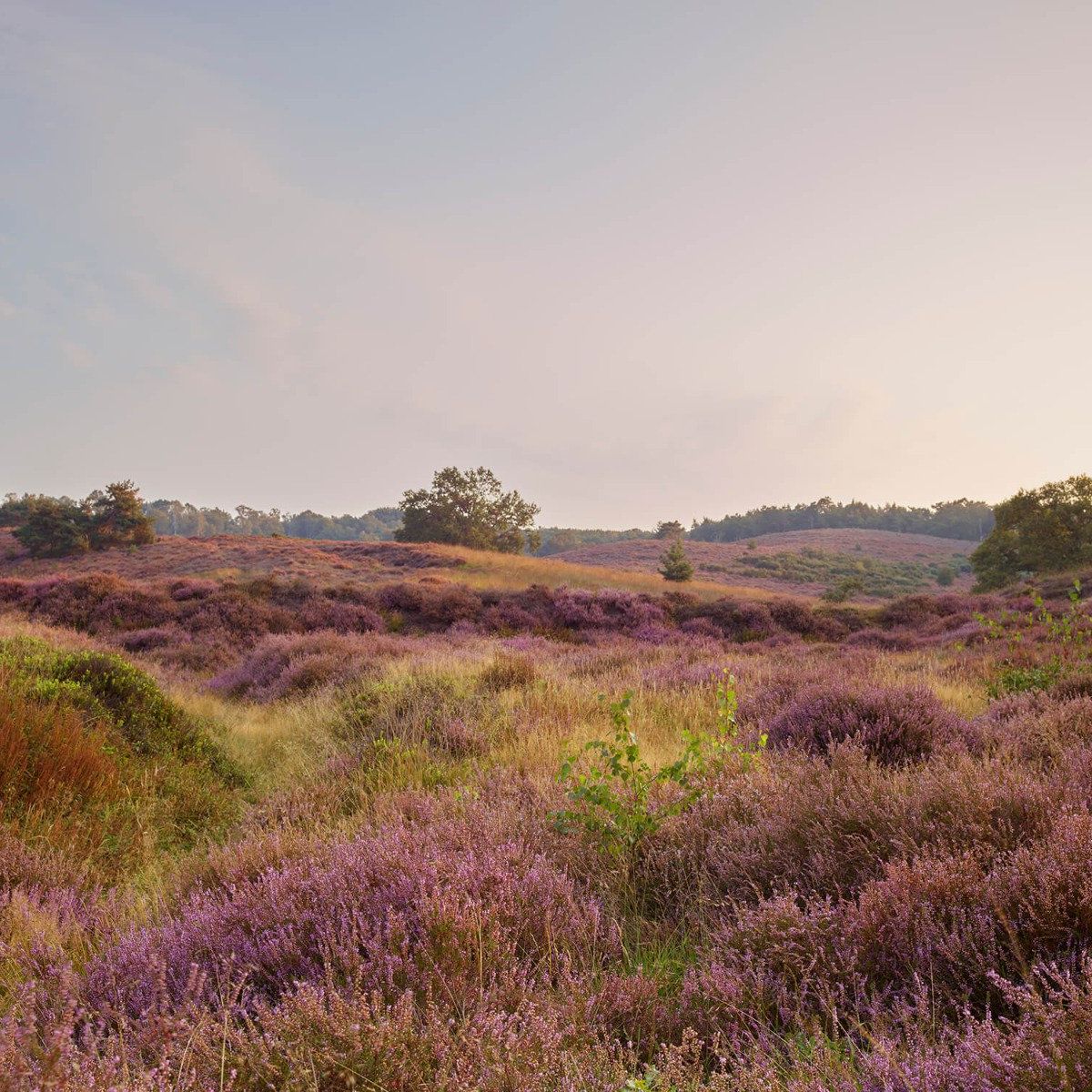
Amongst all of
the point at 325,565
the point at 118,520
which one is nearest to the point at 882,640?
the point at 325,565

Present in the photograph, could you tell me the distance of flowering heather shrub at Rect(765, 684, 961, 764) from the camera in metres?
5.07

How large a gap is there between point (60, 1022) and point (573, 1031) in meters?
1.70

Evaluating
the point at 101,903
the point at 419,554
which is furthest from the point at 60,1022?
the point at 419,554

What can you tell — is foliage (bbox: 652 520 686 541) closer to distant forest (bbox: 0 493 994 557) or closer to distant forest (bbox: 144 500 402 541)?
distant forest (bbox: 0 493 994 557)

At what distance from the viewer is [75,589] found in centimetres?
1906

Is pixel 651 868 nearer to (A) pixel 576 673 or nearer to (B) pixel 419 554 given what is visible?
(A) pixel 576 673

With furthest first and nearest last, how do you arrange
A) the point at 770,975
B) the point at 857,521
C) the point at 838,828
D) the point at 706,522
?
the point at 706,522 → the point at 857,521 → the point at 838,828 → the point at 770,975

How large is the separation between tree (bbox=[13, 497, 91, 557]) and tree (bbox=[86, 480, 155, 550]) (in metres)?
0.75

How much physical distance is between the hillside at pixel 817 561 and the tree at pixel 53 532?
3437 centimetres

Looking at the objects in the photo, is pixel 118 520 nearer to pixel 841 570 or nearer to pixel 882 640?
pixel 882 640

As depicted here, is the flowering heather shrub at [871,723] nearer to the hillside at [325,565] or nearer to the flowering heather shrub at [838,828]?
the flowering heather shrub at [838,828]

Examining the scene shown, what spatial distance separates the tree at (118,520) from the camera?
40156 millimetres

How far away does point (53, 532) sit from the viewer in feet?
128

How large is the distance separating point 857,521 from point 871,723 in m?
114
